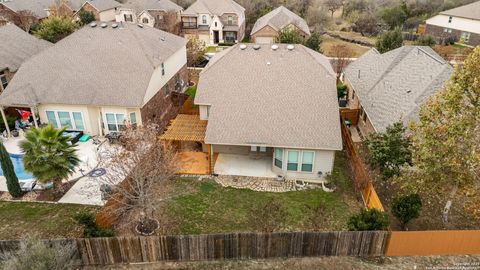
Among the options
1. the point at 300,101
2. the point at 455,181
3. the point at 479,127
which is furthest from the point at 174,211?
the point at 479,127

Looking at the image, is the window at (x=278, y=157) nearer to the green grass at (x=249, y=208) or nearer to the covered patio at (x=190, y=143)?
the green grass at (x=249, y=208)

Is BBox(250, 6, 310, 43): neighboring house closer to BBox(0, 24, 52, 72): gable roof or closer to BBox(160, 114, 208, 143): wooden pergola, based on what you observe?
BBox(0, 24, 52, 72): gable roof

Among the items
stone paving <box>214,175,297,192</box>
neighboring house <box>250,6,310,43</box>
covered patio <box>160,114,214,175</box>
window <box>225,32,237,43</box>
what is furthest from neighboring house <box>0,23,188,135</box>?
window <box>225,32,237,43</box>

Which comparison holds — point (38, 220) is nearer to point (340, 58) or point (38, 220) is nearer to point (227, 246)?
point (227, 246)

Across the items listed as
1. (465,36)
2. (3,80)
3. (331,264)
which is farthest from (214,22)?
(331,264)

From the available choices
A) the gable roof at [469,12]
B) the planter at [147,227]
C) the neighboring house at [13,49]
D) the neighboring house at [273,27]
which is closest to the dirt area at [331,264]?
the planter at [147,227]

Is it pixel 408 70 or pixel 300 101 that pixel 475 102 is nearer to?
pixel 300 101
